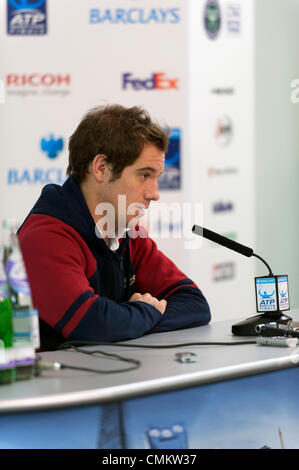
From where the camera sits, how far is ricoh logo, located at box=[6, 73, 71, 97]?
4.05 metres

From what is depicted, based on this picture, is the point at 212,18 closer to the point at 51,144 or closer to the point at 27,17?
the point at 27,17

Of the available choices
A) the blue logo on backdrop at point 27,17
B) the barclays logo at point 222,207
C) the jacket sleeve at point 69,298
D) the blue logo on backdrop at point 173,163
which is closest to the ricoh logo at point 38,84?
the blue logo on backdrop at point 27,17

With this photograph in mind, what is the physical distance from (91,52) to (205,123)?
812 mm

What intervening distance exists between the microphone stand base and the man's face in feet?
1.41

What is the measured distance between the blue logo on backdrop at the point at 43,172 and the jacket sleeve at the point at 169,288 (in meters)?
1.91

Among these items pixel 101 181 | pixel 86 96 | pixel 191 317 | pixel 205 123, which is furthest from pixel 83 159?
pixel 205 123

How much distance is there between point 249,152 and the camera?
458 centimetres

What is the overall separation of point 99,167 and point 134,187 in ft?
0.38

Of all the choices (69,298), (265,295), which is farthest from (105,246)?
(265,295)

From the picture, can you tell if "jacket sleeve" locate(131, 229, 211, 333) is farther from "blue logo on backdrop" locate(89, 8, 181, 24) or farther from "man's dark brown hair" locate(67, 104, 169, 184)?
"blue logo on backdrop" locate(89, 8, 181, 24)

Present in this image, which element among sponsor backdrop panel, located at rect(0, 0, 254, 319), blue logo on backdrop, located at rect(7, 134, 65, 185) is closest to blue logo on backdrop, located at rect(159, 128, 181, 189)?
sponsor backdrop panel, located at rect(0, 0, 254, 319)

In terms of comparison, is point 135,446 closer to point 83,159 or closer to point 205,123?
point 83,159

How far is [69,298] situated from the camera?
175cm

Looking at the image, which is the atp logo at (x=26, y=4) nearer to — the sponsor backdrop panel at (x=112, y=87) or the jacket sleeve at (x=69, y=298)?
the sponsor backdrop panel at (x=112, y=87)
